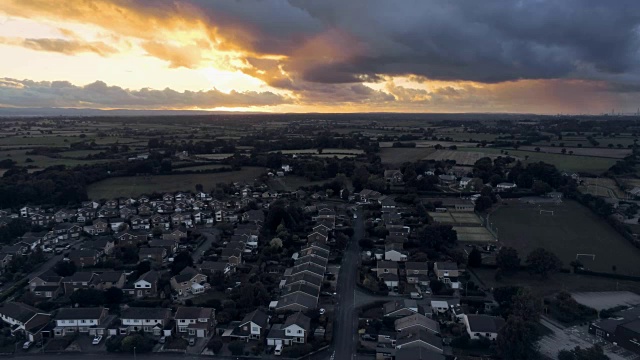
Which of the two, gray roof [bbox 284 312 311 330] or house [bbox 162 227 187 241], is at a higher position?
gray roof [bbox 284 312 311 330]

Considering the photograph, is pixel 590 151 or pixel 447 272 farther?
pixel 590 151

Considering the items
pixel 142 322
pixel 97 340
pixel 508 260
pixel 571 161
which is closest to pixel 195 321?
pixel 142 322

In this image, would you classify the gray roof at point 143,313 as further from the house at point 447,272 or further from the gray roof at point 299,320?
the house at point 447,272

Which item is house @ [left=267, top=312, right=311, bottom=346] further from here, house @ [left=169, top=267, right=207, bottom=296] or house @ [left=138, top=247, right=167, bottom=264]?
house @ [left=138, top=247, right=167, bottom=264]

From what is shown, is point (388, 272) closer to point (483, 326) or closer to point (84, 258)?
point (483, 326)

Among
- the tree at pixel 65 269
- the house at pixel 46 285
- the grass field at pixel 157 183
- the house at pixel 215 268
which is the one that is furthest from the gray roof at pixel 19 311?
the grass field at pixel 157 183

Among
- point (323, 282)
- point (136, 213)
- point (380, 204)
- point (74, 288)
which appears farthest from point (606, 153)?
point (74, 288)

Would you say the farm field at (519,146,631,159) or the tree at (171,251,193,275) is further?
the farm field at (519,146,631,159)

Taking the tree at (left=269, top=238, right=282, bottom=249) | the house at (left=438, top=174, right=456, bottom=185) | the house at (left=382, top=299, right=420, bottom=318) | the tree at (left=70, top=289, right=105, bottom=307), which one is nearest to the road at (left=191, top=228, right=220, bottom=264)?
the tree at (left=269, top=238, right=282, bottom=249)
